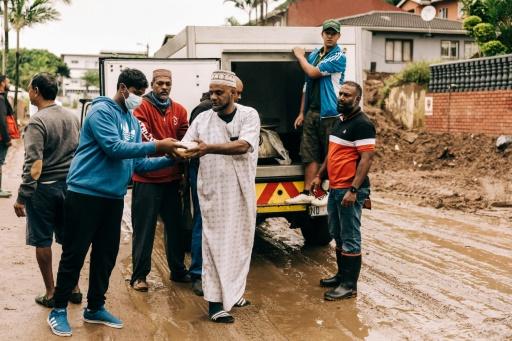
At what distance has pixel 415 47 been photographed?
36281 mm

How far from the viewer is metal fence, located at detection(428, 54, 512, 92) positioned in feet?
46.8

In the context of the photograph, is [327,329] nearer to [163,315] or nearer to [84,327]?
[163,315]

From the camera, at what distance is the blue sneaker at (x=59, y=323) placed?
187 inches

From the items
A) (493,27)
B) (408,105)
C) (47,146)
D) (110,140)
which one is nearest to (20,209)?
(47,146)

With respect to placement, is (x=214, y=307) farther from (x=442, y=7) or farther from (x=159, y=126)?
(x=442, y=7)

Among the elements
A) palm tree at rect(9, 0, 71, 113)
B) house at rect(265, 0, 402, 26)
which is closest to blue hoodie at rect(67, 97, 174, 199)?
palm tree at rect(9, 0, 71, 113)

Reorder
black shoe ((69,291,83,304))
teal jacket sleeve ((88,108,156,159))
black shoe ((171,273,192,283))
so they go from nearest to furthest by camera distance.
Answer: teal jacket sleeve ((88,108,156,159)), black shoe ((69,291,83,304)), black shoe ((171,273,192,283))

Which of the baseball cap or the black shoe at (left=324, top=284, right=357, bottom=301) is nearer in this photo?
the black shoe at (left=324, top=284, right=357, bottom=301)

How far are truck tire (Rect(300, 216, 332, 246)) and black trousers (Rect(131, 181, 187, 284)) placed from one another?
83.9 inches

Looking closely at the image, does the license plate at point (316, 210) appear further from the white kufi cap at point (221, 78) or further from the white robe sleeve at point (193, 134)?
the white kufi cap at point (221, 78)

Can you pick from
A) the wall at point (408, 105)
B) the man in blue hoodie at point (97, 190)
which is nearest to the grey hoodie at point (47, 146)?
the man in blue hoodie at point (97, 190)

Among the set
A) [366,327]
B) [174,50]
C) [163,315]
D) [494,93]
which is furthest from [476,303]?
[494,93]

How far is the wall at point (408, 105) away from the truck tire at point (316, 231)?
11.2 m

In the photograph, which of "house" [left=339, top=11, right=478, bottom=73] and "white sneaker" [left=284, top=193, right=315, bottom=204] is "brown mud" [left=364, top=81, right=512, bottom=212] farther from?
"house" [left=339, top=11, right=478, bottom=73]
